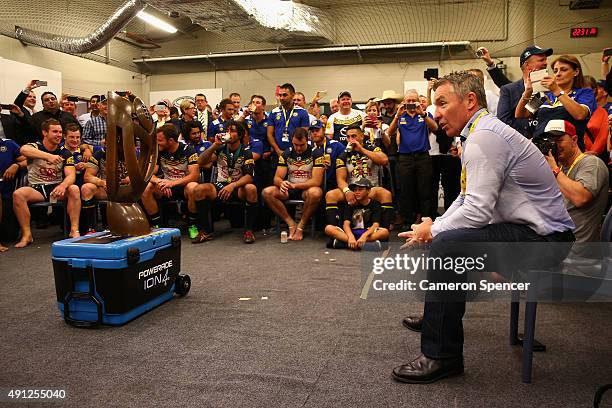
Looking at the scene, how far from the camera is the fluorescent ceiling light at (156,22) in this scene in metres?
9.26

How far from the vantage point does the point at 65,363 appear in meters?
1.98

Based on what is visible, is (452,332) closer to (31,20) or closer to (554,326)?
(554,326)

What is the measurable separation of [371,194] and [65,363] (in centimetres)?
310

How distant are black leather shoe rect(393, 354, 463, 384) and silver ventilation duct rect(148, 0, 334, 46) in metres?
6.55

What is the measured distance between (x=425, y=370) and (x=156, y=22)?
9622mm

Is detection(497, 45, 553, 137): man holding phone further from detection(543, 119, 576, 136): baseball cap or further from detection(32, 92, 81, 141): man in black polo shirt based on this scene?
detection(32, 92, 81, 141): man in black polo shirt

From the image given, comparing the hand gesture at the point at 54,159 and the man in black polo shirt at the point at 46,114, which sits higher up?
the man in black polo shirt at the point at 46,114

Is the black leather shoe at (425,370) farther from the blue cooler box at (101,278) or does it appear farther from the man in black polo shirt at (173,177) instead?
the man in black polo shirt at (173,177)

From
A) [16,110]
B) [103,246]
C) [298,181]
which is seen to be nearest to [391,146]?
[298,181]

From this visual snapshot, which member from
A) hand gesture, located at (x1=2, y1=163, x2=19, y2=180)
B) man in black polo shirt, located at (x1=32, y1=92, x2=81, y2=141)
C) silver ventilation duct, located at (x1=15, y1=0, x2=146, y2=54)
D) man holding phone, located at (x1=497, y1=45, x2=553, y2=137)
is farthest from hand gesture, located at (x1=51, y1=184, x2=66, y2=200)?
man holding phone, located at (x1=497, y1=45, x2=553, y2=137)

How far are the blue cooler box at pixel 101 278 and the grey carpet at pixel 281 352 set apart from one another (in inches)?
2.9

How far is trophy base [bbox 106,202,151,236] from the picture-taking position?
8.56ft

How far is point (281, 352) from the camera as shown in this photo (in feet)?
6.81

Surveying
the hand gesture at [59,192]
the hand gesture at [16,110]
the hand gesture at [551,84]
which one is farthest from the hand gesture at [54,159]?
the hand gesture at [551,84]
